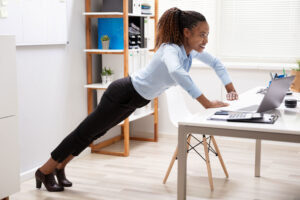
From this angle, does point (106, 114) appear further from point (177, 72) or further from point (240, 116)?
point (240, 116)

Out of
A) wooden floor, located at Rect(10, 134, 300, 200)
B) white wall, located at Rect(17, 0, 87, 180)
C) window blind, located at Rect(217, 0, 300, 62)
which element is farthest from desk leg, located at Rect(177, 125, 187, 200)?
window blind, located at Rect(217, 0, 300, 62)

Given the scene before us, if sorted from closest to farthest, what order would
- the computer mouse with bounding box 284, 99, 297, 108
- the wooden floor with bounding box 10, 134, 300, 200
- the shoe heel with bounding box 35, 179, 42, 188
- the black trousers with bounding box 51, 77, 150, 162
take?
the computer mouse with bounding box 284, 99, 297, 108 < the black trousers with bounding box 51, 77, 150, 162 < the wooden floor with bounding box 10, 134, 300, 200 < the shoe heel with bounding box 35, 179, 42, 188

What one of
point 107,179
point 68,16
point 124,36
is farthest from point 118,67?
point 107,179

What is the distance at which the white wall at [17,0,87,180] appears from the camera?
350 centimetres

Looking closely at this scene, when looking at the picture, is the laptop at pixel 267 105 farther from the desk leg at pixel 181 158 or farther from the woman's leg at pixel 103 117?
the woman's leg at pixel 103 117

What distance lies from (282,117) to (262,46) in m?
2.39

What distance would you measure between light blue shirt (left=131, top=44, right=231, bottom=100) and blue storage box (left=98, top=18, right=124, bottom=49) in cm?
133

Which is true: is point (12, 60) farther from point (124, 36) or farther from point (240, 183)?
point (240, 183)

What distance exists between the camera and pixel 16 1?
10.7 ft

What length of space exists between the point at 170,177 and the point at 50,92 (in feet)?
4.01

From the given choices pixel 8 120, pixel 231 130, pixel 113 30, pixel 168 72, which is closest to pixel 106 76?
pixel 113 30

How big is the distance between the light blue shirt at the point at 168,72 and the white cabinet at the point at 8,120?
77 cm

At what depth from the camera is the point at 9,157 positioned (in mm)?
2857

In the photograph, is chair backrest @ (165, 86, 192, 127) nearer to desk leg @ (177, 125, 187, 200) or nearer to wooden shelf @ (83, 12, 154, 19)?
wooden shelf @ (83, 12, 154, 19)
